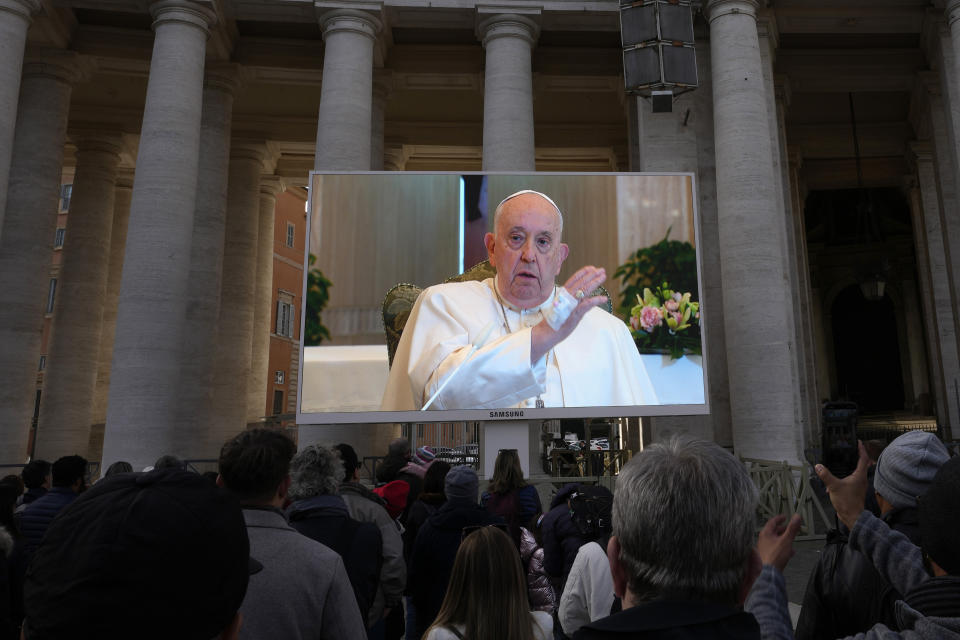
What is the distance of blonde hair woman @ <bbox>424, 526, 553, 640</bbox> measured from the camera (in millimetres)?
2584

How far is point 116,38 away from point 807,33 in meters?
17.8

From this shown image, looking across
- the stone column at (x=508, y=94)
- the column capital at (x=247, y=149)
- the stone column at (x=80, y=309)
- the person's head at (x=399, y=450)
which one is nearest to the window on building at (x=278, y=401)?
the stone column at (x=80, y=309)

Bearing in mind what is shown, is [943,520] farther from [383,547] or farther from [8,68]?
[8,68]

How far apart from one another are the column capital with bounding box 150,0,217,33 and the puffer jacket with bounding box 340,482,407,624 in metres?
14.4

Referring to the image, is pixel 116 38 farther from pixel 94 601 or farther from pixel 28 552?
pixel 94 601

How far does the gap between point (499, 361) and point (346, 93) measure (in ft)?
24.4

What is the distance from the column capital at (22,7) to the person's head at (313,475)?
50.5ft

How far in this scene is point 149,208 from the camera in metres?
14.4

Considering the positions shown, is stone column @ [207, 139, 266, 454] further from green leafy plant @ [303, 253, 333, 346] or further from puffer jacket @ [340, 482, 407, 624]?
puffer jacket @ [340, 482, 407, 624]

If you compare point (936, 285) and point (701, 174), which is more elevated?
point (701, 174)

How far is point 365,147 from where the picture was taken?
15.2 m

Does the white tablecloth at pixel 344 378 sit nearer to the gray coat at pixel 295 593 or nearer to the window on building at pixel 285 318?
the gray coat at pixel 295 593

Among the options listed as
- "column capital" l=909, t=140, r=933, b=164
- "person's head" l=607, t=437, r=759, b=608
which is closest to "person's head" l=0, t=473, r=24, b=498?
"person's head" l=607, t=437, r=759, b=608

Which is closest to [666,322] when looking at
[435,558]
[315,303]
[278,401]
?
[315,303]
